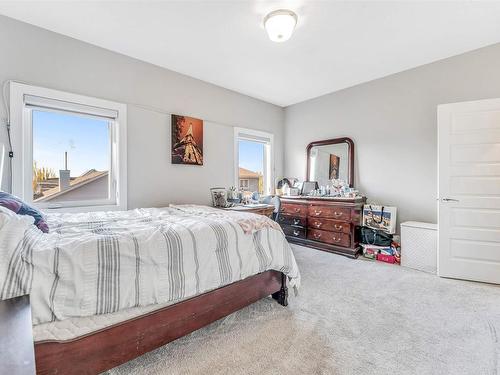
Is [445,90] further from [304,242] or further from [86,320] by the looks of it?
[86,320]

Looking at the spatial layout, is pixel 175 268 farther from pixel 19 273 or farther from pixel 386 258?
pixel 386 258

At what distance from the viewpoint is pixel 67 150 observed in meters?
2.75

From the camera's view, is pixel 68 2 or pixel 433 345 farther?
pixel 68 2

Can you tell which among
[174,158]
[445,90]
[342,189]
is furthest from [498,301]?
[174,158]

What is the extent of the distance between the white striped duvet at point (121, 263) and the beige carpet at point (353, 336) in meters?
0.40

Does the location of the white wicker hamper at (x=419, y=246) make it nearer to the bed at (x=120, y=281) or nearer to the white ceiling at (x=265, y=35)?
the white ceiling at (x=265, y=35)

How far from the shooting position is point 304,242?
4082 mm

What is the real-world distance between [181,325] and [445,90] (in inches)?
154

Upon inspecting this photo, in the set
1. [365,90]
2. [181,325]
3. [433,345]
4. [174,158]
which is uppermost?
[365,90]

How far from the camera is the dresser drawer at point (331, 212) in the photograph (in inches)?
142

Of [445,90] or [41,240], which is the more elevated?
[445,90]

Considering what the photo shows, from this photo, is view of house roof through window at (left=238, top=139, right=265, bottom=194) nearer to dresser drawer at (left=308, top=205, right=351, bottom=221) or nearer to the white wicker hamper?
dresser drawer at (left=308, top=205, right=351, bottom=221)

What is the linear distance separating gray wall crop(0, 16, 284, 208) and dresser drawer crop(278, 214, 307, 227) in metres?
1.17

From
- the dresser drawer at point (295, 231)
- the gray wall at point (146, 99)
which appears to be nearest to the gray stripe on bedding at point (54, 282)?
the gray wall at point (146, 99)
